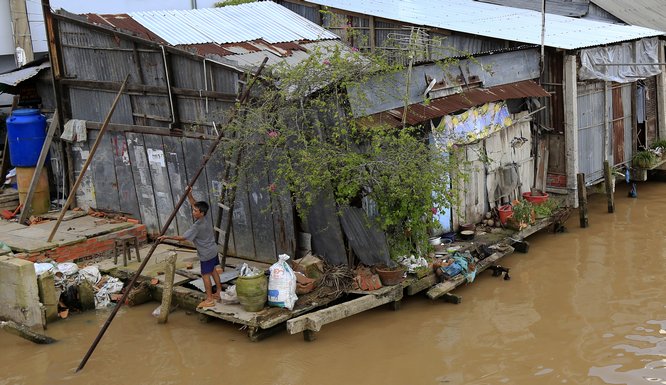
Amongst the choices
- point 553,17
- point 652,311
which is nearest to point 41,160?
point 652,311

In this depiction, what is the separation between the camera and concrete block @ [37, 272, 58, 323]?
34.1 feet

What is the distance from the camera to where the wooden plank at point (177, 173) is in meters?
12.3

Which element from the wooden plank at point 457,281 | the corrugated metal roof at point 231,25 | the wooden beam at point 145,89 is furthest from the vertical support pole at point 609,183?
the wooden beam at point 145,89

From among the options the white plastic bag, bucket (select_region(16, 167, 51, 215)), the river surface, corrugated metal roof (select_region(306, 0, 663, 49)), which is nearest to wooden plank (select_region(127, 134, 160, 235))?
bucket (select_region(16, 167, 51, 215))

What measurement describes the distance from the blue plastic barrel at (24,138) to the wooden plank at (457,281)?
8.09m

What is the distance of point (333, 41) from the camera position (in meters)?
15.7

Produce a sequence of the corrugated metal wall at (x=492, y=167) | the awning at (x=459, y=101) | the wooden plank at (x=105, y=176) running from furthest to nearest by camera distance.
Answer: the wooden plank at (x=105, y=176) → the corrugated metal wall at (x=492, y=167) → the awning at (x=459, y=101)

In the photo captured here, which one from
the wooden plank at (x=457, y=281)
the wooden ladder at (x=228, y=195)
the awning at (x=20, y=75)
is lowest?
the wooden plank at (x=457, y=281)

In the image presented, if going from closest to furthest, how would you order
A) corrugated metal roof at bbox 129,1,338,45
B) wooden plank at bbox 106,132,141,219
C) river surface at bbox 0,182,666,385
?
river surface at bbox 0,182,666,385, wooden plank at bbox 106,132,141,219, corrugated metal roof at bbox 129,1,338,45

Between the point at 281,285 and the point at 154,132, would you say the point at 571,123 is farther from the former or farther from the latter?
the point at 154,132

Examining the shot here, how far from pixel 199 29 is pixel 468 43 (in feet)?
18.7

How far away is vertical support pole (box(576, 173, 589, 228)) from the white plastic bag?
22.8ft

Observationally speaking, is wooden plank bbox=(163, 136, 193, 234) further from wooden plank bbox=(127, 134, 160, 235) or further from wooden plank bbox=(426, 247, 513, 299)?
wooden plank bbox=(426, 247, 513, 299)

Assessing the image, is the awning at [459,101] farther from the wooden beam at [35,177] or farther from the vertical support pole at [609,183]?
the wooden beam at [35,177]
